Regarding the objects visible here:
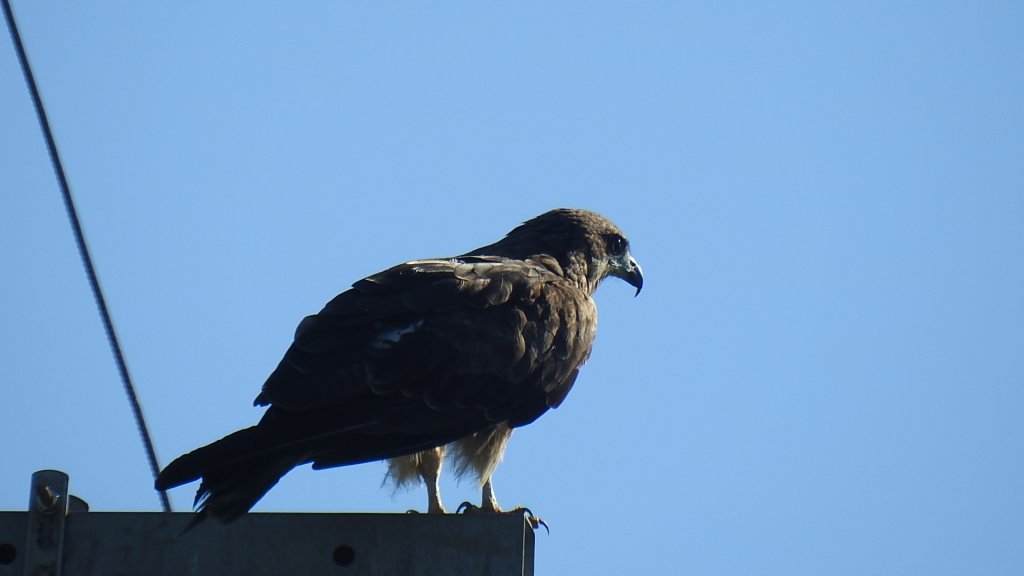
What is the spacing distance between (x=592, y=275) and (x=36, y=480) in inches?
198

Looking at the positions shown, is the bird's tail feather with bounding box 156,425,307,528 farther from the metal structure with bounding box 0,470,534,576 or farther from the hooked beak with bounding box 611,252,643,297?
the hooked beak with bounding box 611,252,643,297

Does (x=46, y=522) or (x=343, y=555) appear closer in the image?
(x=46, y=522)

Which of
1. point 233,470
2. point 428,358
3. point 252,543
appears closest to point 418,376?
point 428,358

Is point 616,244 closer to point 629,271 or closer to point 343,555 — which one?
point 629,271

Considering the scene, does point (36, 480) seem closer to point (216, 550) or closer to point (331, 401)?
point (216, 550)

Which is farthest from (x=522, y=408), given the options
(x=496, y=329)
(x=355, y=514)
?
(x=355, y=514)

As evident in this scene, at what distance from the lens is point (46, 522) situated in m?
3.77

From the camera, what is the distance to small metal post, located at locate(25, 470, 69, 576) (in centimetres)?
371

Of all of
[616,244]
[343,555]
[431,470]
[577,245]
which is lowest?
[343,555]

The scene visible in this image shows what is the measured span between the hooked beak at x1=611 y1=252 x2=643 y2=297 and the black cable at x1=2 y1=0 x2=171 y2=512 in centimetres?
399

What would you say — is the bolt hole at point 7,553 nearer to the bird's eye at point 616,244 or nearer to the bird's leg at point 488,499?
the bird's leg at point 488,499

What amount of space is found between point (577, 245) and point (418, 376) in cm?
253

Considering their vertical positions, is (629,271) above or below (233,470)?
above

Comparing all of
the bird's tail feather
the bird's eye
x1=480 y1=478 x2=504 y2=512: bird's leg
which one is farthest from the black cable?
the bird's eye
